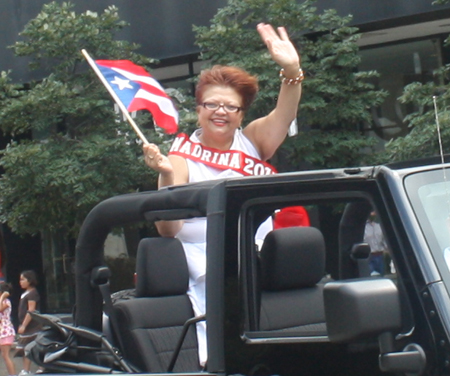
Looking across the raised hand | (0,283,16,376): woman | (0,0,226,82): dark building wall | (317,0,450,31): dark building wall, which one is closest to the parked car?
the raised hand

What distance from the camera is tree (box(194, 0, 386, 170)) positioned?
11102 millimetres

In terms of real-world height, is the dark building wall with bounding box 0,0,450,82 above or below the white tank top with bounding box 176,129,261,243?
above

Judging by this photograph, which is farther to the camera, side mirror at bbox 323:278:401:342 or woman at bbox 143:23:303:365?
woman at bbox 143:23:303:365

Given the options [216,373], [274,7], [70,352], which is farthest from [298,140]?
[216,373]

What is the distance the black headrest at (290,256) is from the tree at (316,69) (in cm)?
802

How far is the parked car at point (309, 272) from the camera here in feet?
8.19

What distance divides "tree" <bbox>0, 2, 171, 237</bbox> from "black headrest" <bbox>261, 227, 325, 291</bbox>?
881cm

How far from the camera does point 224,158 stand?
394 cm

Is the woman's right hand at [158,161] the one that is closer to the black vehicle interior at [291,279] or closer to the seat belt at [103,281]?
the seat belt at [103,281]

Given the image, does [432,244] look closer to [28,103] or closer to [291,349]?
[291,349]

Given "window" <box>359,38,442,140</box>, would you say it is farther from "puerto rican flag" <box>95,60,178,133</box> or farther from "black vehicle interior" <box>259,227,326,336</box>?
"black vehicle interior" <box>259,227,326,336</box>

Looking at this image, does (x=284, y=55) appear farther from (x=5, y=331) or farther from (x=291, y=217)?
(x=5, y=331)

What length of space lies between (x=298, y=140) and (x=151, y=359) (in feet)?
26.2

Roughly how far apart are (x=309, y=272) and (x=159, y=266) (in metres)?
0.68
